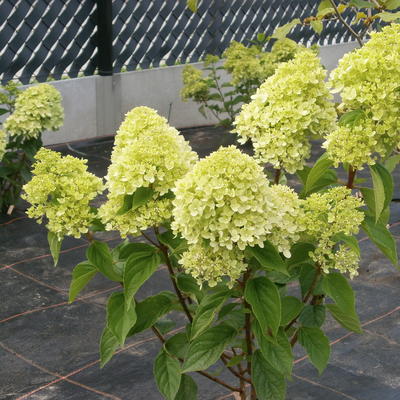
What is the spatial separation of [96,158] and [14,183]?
123cm

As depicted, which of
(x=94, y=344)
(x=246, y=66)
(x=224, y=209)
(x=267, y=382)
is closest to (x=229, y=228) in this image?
(x=224, y=209)

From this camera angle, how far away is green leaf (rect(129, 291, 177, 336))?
176cm

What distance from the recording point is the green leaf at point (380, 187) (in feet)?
5.31

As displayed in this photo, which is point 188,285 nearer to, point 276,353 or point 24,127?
point 276,353

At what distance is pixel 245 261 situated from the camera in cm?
164

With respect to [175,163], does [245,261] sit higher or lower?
lower

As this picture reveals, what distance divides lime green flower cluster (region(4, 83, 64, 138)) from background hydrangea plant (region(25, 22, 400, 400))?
2237 mm

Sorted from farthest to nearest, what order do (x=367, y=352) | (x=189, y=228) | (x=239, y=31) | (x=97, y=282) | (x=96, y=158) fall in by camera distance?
(x=239, y=31) < (x=96, y=158) < (x=97, y=282) < (x=367, y=352) < (x=189, y=228)

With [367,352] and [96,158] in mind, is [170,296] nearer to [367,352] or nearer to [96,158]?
[367,352]

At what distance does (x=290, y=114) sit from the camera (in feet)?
5.49

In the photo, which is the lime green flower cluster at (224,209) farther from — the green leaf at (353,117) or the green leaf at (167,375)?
the green leaf at (167,375)

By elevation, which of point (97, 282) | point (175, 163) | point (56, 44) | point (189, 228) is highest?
point (56, 44)

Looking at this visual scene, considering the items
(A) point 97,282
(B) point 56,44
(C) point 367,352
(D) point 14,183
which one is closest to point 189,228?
(C) point 367,352

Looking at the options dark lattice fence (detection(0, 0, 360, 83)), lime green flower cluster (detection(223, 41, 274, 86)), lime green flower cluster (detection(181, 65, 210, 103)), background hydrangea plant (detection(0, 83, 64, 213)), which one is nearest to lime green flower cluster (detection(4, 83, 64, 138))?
background hydrangea plant (detection(0, 83, 64, 213))
